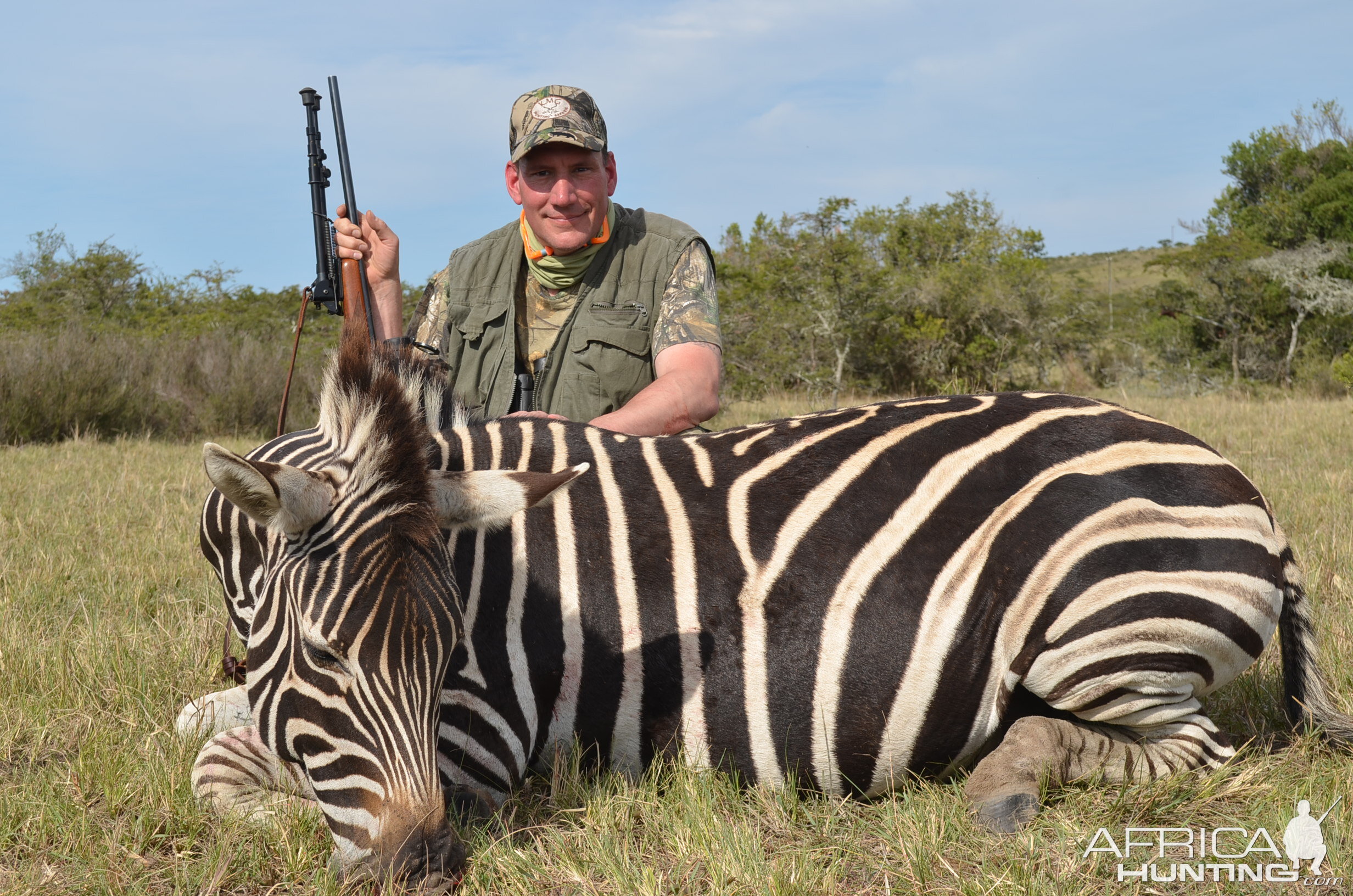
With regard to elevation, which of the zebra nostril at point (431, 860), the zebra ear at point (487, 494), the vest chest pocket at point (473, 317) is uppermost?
the vest chest pocket at point (473, 317)

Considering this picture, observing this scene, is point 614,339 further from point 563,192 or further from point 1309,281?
point 1309,281

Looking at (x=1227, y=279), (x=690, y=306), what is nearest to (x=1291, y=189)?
(x=1227, y=279)

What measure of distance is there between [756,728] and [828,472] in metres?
0.82

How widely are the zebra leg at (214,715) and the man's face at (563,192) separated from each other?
2728 mm

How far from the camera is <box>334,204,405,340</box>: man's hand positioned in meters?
4.91

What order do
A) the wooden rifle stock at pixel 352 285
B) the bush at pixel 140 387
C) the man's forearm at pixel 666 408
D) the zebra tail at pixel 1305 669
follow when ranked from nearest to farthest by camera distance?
1. the zebra tail at pixel 1305 669
2. the man's forearm at pixel 666 408
3. the wooden rifle stock at pixel 352 285
4. the bush at pixel 140 387

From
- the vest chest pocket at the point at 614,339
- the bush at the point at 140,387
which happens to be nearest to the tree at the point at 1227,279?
the bush at the point at 140,387

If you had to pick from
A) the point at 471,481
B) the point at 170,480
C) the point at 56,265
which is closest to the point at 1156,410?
the point at 170,480

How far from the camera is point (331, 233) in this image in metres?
5.09

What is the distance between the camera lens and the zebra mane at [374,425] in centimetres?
245

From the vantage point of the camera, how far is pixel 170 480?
8891mm

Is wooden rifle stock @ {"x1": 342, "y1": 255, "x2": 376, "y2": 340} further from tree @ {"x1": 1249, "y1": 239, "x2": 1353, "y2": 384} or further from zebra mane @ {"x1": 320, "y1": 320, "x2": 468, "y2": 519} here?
tree @ {"x1": 1249, "y1": 239, "x2": 1353, "y2": 384}

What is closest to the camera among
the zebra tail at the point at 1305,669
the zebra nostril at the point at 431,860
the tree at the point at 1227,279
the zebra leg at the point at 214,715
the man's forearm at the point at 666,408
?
the zebra nostril at the point at 431,860

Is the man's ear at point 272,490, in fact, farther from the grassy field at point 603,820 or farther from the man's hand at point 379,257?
the man's hand at point 379,257
